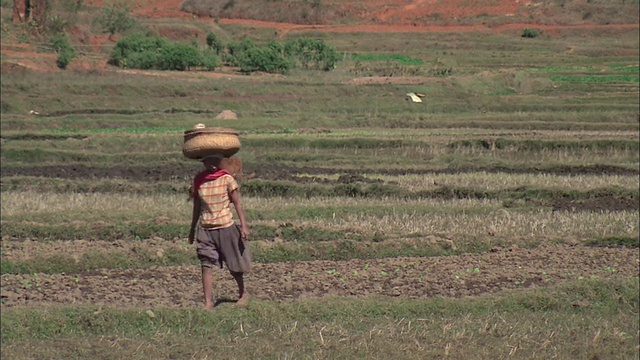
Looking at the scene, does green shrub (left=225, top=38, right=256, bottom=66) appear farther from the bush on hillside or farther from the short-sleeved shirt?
the short-sleeved shirt

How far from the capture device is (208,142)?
24.3 ft

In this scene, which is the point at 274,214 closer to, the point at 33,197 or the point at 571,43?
the point at 33,197

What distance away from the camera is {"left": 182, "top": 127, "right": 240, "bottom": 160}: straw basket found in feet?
24.4

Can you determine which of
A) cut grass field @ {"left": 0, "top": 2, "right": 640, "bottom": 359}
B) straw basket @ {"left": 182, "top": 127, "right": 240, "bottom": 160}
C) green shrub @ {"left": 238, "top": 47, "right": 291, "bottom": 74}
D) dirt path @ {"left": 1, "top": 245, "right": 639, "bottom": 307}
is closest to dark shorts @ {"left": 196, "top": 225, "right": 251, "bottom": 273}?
cut grass field @ {"left": 0, "top": 2, "right": 640, "bottom": 359}

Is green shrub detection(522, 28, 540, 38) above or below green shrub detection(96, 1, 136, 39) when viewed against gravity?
below

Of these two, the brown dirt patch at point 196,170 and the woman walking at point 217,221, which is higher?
the woman walking at point 217,221

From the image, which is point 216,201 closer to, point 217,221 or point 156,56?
point 217,221

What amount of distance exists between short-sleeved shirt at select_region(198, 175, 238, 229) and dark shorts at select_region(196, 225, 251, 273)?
7 centimetres

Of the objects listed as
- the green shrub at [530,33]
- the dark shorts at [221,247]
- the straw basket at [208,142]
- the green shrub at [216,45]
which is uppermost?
the straw basket at [208,142]

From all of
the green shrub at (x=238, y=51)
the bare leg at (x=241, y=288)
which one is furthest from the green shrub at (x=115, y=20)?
the bare leg at (x=241, y=288)

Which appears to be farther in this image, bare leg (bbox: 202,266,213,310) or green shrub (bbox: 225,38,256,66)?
green shrub (bbox: 225,38,256,66)

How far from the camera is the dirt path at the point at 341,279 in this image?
9.22m

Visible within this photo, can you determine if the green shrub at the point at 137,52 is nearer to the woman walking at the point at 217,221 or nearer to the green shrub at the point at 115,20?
the green shrub at the point at 115,20

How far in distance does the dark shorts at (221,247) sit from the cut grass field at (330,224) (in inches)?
18.6
